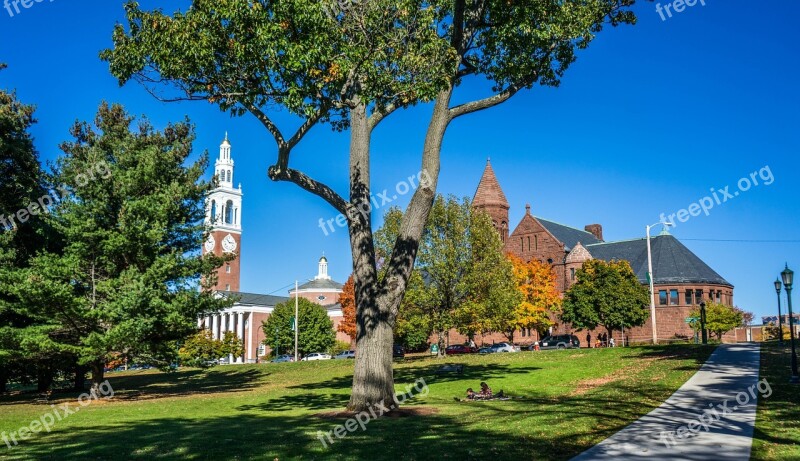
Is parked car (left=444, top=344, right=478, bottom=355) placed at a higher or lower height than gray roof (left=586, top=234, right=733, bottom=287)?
lower

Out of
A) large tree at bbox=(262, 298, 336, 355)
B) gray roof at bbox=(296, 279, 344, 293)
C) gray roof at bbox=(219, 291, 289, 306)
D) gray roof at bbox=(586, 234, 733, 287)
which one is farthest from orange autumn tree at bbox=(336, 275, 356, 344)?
gray roof at bbox=(296, 279, 344, 293)

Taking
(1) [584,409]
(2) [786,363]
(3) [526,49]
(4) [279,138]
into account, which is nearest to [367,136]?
(4) [279,138]

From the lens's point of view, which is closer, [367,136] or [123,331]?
[367,136]

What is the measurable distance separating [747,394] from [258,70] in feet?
48.2

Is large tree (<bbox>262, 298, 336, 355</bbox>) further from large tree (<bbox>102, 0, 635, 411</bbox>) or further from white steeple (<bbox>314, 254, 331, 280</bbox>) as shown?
large tree (<bbox>102, 0, 635, 411</bbox>)

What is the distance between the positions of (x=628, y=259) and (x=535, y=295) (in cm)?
1769

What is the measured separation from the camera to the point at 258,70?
1563cm

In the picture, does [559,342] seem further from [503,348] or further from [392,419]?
[392,419]

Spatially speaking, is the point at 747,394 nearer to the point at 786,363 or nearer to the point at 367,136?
the point at 786,363

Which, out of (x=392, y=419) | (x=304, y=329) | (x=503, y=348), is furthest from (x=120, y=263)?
(x=304, y=329)

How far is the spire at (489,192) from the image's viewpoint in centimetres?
8369

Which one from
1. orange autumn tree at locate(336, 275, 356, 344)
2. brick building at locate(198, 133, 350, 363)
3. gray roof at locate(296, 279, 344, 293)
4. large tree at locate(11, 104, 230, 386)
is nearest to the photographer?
large tree at locate(11, 104, 230, 386)

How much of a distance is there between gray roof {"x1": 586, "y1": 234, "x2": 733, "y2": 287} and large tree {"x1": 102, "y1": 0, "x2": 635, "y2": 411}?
61.8 m

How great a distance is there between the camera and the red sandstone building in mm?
71562
